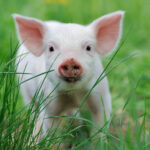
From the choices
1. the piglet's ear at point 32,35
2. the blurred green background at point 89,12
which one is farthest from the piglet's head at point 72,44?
the blurred green background at point 89,12

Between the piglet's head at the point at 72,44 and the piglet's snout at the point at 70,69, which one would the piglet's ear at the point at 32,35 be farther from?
the piglet's snout at the point at 70,69

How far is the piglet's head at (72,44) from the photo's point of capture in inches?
134

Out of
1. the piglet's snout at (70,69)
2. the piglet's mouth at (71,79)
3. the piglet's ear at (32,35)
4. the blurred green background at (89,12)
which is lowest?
the piglet's mouth at (71,79)

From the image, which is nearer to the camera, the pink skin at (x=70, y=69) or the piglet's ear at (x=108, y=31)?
the pink skin at (x=70, y=69)

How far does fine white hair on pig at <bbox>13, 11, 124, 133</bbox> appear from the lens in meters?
3.47

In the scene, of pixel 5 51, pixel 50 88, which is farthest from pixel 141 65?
pixel 50 88

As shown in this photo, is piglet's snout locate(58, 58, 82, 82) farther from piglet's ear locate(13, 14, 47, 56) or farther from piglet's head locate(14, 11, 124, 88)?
piglet's ear locate(13, 14, 47, 56)

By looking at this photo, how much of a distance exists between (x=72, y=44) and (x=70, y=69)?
297 mm

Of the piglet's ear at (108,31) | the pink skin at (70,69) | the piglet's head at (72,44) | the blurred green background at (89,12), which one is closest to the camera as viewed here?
the pink skin at (70,69)

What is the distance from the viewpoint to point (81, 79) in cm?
352

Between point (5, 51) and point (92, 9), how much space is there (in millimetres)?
2432

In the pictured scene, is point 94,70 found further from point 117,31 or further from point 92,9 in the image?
point 92,9

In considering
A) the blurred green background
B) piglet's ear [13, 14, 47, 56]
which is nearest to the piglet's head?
piglet's ear [13, 14, 47, 56]

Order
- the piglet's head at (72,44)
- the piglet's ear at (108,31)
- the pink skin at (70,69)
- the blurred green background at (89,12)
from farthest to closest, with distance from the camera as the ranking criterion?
1. the blurred green background at (89,12)
2. the piglet's ear at (108,31)
3. the piglet's head at (72,44)
4. the pink skin at (70,69)
